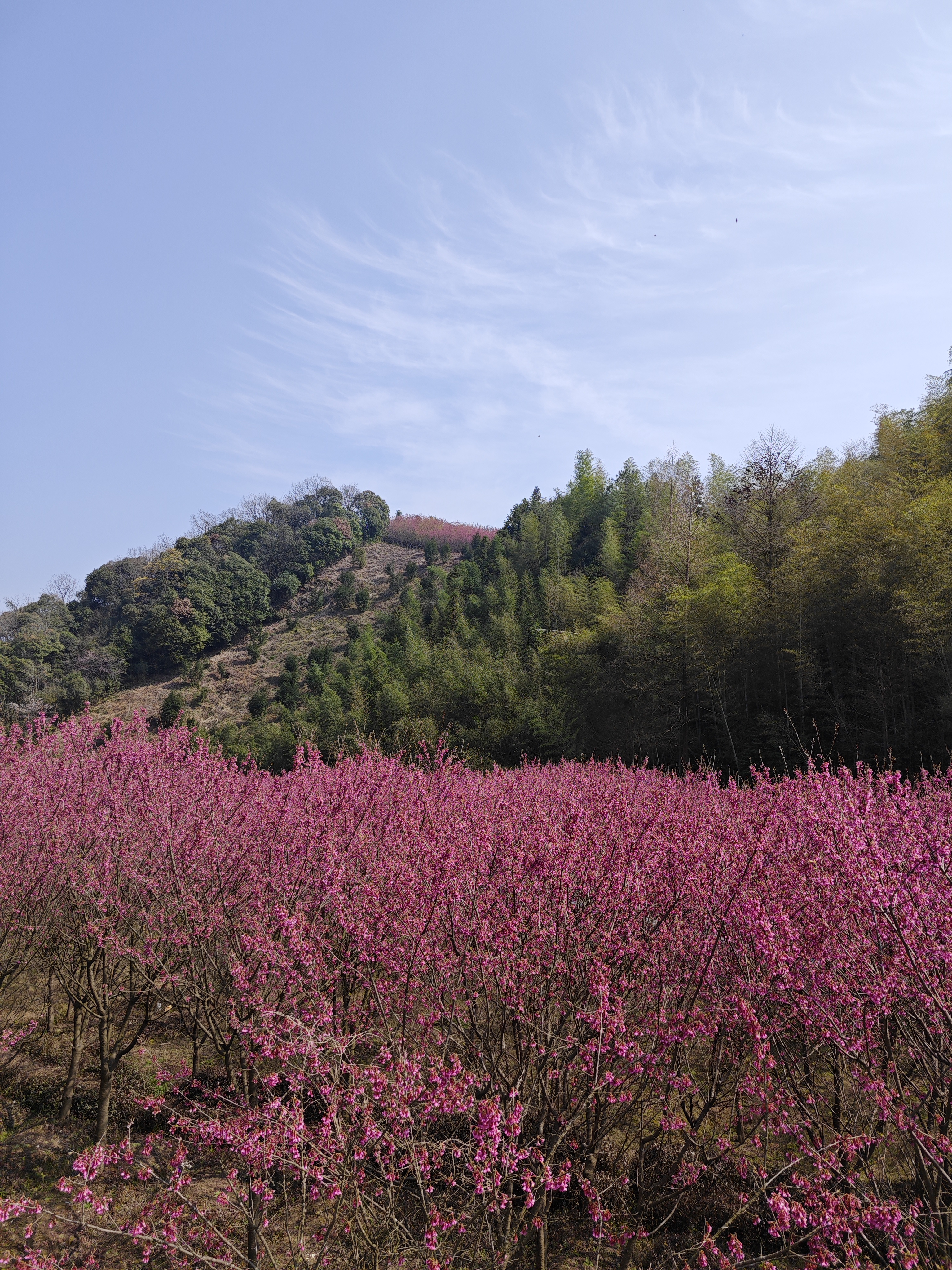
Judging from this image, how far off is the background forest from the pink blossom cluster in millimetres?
1405

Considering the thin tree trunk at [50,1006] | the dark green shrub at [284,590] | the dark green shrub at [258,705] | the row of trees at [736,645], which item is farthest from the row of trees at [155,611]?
the thin tree trunk at [50,1006]

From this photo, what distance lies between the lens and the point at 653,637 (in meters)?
20.7

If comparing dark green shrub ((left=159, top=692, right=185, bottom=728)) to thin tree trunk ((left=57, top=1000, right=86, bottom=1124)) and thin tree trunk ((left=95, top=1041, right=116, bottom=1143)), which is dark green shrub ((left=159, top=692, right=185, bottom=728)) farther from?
thin tree trunk ((left=95, top=1041, right=116, bottom=1143))

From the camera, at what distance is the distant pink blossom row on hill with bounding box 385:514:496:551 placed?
275ft

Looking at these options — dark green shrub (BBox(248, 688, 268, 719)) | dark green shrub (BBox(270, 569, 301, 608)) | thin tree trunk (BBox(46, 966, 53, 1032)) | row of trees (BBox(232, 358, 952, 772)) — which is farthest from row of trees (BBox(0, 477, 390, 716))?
thin tree trunk (BBox(46, 966, 53, 1032))

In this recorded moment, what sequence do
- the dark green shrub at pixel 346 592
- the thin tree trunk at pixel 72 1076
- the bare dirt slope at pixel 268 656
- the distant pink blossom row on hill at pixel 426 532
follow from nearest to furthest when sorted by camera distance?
the thin tree trunk at pixel 72 1076
the bare dirt slope at pixel 268 656
the dark green shrub at pixel 346 592
the distant pink blossom row on hill at pixel 426 532

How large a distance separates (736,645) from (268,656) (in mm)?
39321

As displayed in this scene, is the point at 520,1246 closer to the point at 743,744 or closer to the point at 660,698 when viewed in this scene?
the point at 743,744

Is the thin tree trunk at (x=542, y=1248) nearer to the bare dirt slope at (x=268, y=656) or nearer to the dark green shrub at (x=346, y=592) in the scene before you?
the bare dirt slope at (x=268, y=656)

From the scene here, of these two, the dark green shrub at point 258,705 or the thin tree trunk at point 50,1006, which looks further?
the dark green shrub at point 258,705

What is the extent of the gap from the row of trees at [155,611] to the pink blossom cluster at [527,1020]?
3861 cm

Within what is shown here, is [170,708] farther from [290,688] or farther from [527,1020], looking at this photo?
[527,1020]

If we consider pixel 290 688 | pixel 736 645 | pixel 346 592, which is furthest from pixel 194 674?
pixel 736 645

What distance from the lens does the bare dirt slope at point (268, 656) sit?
138 feet
